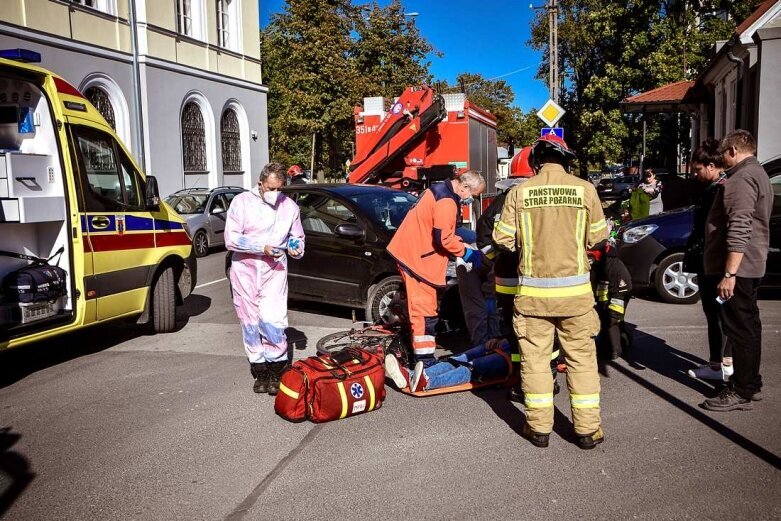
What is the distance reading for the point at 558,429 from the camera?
→ 4859 mm

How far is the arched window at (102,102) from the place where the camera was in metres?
19.6

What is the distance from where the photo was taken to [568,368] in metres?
4.45

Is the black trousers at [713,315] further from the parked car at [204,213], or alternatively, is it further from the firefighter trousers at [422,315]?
the parked car at [204,213]

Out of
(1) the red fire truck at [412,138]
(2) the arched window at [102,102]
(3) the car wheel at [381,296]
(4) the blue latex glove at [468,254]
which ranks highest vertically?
(2) the arched window at [102,102]

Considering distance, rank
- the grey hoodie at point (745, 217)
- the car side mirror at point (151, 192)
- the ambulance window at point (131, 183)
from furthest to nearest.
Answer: the car side mirror at point (151, 192) < the ambulance window at point (131, 183) < the grey hoodie at point (745, 217)

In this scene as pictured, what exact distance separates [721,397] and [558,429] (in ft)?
4.30

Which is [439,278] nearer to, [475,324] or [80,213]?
[475,324]

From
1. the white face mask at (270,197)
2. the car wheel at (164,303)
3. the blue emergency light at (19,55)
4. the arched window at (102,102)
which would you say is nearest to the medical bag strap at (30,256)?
the car wheel at (164,303)

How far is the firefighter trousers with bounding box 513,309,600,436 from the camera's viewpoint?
4.39 m

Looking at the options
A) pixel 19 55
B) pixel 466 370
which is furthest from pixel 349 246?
pixel 19 55

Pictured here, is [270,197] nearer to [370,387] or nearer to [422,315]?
[422,315]

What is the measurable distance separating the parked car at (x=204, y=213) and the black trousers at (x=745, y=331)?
1227 cm

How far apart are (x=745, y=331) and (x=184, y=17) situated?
22.6 metres

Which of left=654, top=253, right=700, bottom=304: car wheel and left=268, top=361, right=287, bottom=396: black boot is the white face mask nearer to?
left=268, top=361, right=287, bottom=396: black boot
